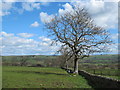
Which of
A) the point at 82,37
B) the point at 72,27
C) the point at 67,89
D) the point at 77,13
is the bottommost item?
the point at 67,89

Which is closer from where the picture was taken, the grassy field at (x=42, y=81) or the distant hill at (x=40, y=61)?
the grassy field at (x=42, y=81)

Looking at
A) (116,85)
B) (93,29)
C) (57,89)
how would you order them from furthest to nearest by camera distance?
(93,29)
(57,89)
(116,85)

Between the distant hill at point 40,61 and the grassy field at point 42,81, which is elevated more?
the grassy field at point 42,81

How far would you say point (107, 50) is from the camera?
3325cm

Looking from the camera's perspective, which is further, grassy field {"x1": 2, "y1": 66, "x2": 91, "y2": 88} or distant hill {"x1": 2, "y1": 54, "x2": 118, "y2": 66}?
distant hill {"x1": 2, "y1": 54, "x2": 118, "y2": 66}

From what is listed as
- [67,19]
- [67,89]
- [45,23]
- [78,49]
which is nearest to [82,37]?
[78,49]

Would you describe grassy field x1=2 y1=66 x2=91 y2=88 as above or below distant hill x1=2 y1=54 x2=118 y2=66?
above

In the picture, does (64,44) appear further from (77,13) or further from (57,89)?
(57,89)

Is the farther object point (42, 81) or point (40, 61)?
point (40, 61)

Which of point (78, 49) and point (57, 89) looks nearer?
point (57, 89)

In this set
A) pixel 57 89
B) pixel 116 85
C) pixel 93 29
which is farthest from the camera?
pixel 93 29

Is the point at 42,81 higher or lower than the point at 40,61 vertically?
higher

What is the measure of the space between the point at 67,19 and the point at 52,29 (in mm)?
3864

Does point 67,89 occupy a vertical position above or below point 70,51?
below
